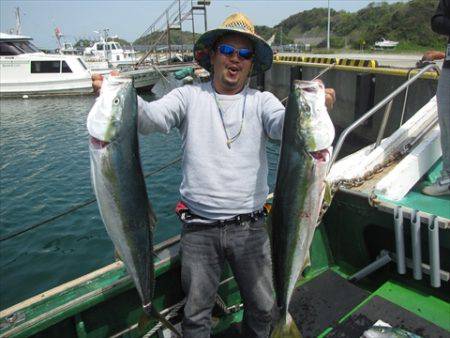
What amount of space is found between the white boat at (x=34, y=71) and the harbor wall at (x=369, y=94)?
62.7ft

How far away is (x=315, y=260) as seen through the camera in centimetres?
435

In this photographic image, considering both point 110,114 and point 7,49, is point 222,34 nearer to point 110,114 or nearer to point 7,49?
point 110,114

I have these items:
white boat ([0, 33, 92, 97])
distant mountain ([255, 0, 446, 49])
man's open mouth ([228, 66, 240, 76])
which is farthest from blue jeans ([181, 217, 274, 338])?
white boat ([0, 33, 92, 97])

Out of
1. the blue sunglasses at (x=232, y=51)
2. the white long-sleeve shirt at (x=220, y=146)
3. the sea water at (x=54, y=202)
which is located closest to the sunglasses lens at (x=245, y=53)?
the blue sunglasses at (x=232, y=51)

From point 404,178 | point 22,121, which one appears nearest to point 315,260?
point 404,178

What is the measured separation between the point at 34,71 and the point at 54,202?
22.4 metres

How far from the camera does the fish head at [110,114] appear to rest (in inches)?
82.5

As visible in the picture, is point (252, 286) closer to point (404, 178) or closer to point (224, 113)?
point (224, 113)

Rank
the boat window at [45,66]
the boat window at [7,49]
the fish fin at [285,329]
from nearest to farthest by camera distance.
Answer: the fish fin at [285,329] → the boat window at [7,49] → the boat window at [45,66]

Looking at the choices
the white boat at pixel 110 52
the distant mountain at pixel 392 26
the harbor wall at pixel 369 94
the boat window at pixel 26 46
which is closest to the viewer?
the harbor wall at pixel 369 94

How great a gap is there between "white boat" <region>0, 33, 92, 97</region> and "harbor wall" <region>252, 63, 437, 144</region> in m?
19.1

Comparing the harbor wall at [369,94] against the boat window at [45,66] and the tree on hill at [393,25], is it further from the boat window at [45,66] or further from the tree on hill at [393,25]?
the boat window at [45,66]

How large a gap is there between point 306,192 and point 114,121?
1.20 m

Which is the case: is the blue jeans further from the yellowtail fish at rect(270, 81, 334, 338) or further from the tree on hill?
the tree on hill
